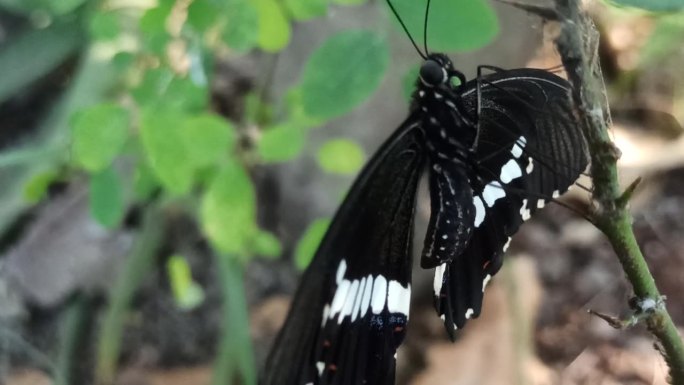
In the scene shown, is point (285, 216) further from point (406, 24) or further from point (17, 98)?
point (406, 24)

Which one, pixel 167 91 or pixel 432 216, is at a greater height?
pixel 167 91

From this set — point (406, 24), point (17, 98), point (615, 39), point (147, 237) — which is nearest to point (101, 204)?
point (147, 237)

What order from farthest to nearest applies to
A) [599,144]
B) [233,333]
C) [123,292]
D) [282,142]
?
[123,292]
[233,333]
[282,142]
[599,144]

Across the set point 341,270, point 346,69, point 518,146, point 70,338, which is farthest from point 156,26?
point 70,338

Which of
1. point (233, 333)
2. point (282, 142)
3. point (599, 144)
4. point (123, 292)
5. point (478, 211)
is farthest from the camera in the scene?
point (123, 292)

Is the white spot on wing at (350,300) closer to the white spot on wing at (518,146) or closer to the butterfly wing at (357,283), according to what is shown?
the butterfly wing at (357,283)

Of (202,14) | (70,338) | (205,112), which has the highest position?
(202,14)

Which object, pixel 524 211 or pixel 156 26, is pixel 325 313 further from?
pixel 156 26
